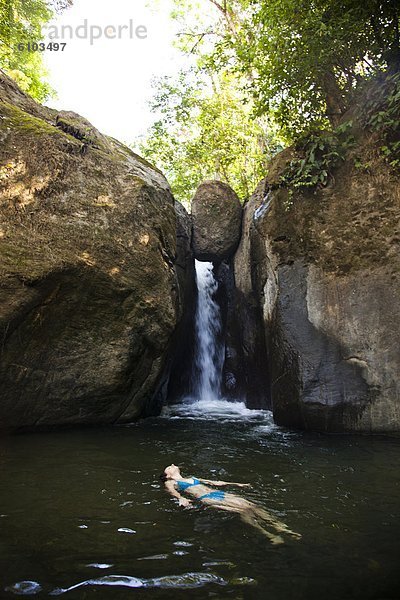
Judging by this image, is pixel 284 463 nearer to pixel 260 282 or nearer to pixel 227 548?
pixel 227 548

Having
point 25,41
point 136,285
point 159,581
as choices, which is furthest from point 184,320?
point 25,41

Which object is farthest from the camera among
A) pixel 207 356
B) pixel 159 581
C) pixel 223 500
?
pixel 207 356

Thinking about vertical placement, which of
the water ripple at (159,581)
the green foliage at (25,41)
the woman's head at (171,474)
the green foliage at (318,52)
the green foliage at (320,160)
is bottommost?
the water ripple at (159,581)

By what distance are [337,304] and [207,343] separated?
19.7 ft

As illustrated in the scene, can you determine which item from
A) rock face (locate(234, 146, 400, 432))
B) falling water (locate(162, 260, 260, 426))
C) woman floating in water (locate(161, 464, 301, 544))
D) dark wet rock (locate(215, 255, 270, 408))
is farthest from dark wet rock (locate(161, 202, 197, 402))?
woman floating in water (locate(161, 464, 301, 544))

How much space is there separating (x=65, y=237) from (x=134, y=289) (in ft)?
5.08

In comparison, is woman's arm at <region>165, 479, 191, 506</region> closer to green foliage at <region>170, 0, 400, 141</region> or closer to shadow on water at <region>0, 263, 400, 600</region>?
shadow on water at <region>0, 263, 400, 600</region>

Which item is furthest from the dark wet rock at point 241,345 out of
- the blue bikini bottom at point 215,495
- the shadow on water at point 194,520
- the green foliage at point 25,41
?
the green foliage at point 25,41

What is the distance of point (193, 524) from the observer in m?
3.71

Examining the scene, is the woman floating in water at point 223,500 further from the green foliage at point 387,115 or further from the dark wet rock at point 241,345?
the green foliage at point 387,115

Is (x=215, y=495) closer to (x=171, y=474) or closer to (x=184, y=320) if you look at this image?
(x=171, y=474)

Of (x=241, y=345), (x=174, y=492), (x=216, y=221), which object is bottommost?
(x=174, y=492)

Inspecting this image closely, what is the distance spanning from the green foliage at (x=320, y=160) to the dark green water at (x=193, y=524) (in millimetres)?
5186

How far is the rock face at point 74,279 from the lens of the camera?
23.4 feet
